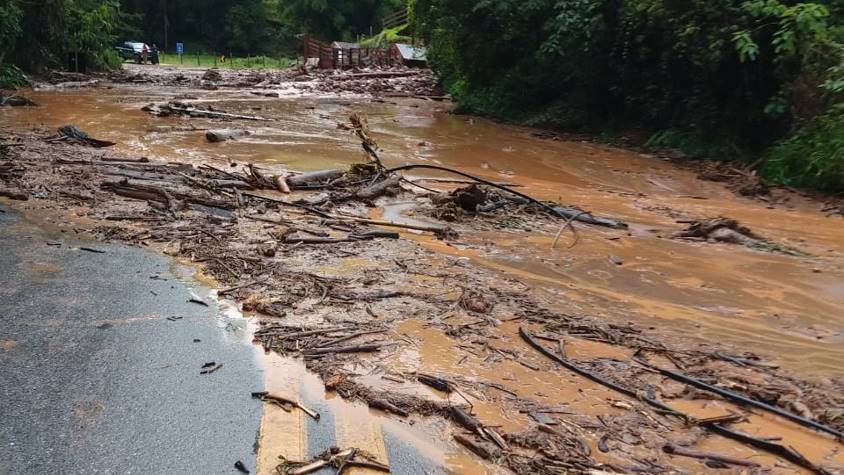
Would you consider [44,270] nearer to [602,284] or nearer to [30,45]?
[602,284]

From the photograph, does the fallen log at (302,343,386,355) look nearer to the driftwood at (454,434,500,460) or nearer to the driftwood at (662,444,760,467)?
the driftwood at (454,434,500,460)

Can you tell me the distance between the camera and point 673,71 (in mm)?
16109

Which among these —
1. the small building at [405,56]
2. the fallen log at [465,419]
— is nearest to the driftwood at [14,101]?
the fallen log at [465,419]

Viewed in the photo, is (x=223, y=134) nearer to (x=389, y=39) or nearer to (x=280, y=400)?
(x=280, y=400)

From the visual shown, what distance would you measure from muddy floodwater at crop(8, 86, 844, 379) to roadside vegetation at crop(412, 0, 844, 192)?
50.6 inches

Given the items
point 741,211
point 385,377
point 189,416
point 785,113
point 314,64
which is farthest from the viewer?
point 314,64

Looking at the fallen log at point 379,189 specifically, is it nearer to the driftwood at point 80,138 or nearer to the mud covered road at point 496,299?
the mud covered road at point 496,299

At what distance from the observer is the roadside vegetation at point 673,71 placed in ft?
40.1

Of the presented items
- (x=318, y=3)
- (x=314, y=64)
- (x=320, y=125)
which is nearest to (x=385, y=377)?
(x=320, y=125)

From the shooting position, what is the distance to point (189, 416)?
3512 mm

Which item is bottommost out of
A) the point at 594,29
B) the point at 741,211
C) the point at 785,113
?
the point at 741,211

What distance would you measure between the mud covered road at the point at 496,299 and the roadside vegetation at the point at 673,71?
1.96 meters

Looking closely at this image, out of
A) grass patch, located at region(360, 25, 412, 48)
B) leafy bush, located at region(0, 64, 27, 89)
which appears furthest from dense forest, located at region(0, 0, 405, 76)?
leafy bush, located at region(0, 64, 27, 89)

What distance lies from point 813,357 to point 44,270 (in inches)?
228
